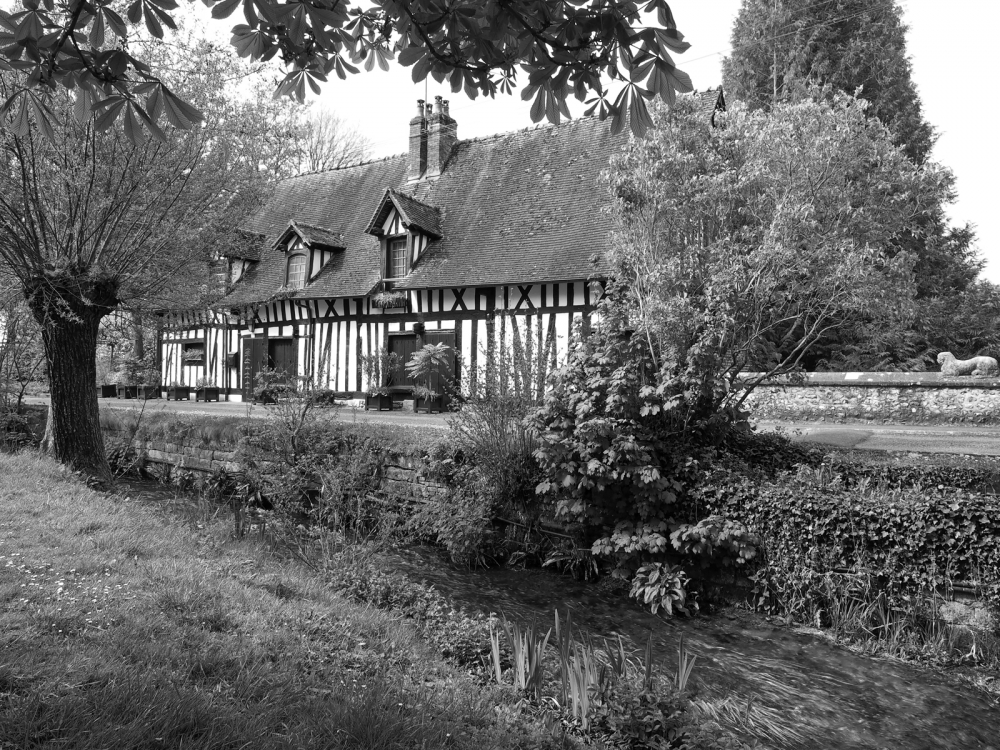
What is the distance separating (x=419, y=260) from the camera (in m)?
16.3

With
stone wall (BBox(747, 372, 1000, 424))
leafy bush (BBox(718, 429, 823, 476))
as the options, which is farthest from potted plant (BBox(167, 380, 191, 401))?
leafy bush (BBox(718, 429, 823, 476))

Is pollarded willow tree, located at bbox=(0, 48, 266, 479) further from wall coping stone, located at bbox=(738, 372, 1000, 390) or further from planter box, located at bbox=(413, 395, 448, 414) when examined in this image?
wall coping stone, located at bbox=(738, 372, 1000, 390)

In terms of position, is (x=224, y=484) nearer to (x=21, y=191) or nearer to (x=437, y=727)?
(x=21, y=191)

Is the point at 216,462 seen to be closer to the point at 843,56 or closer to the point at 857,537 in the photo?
the point at 857,537

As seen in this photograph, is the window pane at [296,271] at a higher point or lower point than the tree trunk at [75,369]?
higher

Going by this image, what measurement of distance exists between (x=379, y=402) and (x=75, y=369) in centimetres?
856

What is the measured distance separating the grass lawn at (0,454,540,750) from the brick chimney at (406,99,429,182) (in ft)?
51.4

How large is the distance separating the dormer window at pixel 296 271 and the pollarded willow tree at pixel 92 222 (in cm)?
968

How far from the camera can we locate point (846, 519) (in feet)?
18.4

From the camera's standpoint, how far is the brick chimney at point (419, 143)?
18.9m

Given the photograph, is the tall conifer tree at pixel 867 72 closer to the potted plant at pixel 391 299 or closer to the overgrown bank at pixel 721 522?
the potted plant at pixel 391 299

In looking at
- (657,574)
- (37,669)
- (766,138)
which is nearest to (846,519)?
(657,574)

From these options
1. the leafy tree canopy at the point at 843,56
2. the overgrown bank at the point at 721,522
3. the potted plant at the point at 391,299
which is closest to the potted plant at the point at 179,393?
the potted plant at the point at 391,299

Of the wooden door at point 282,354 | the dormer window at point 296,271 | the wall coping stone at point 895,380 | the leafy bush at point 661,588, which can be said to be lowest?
the leafy bush at point 661,588
